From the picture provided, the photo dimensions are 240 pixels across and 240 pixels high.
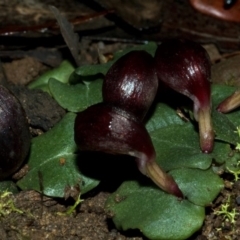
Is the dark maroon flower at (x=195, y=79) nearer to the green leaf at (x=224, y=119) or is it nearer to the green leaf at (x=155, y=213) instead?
the green leaf at (x=224, y=119)

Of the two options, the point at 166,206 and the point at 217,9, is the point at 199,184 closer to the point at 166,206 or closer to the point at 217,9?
the point at 166,206

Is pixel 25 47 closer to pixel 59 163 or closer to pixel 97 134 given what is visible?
pixel 59 163

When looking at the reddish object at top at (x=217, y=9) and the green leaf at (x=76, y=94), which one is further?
the reddish object at top at (x=217, y=9)

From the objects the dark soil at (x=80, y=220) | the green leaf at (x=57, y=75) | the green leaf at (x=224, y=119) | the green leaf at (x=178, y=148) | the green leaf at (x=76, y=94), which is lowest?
the dark soil at (x=80, y=220)

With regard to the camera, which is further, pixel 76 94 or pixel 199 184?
pixel 76 94

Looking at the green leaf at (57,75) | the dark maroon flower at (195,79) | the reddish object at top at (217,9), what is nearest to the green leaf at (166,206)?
the dark maroon flower at (195,79)

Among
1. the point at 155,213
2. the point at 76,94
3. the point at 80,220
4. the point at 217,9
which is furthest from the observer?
the point at 217,9

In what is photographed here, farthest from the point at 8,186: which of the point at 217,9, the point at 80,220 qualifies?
the point at 217,9
